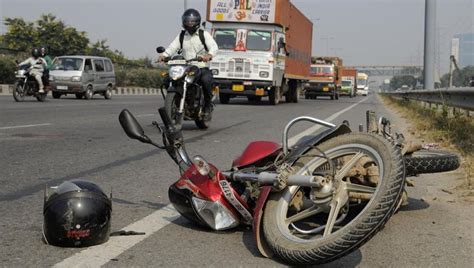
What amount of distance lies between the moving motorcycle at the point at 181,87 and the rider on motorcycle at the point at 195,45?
13 cm

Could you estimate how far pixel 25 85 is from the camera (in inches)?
774

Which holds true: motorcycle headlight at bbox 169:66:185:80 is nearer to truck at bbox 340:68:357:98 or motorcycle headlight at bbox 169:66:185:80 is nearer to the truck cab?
the truck cab

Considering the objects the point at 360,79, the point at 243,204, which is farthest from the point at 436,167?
the point at 360,79

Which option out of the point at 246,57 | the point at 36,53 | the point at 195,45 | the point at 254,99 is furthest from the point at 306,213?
the point at 254,99

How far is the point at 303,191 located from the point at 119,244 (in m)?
1.05

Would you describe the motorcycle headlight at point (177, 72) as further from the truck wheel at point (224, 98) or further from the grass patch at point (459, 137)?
the truck wheel at point (224, 98)

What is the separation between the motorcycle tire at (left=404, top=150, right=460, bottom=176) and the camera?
13.6 feet

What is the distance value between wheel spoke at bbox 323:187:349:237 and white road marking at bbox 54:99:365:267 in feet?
3.61

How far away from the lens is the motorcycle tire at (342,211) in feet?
9.07

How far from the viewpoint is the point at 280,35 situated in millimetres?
22531

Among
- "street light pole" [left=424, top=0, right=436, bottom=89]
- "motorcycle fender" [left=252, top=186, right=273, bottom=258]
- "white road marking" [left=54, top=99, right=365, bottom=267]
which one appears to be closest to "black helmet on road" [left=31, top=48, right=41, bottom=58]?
"street light pole" [left=424, top=0, right=436, bottom=89]

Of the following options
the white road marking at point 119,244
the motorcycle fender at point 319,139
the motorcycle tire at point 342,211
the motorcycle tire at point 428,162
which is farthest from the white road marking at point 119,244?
the motorcycle tire at point 428,162

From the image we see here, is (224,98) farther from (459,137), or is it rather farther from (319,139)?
(319,139)

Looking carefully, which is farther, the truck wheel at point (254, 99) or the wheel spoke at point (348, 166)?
the truck wheel at point (254, 99)
